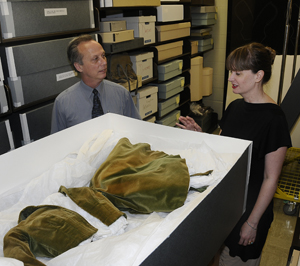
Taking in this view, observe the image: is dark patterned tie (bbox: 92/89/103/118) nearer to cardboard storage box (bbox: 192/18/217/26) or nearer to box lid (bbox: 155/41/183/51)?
box lid (bbox: 155/41/183/51)

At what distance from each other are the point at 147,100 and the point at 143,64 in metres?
0.32

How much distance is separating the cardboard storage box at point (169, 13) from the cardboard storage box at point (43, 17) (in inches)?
39.5

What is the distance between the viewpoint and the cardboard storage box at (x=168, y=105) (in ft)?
10.4

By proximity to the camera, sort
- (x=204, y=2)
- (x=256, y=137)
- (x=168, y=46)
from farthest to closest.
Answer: (x=204, y=2) < (x=168, y=46) < (x=256, y=137)

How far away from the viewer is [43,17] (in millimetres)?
1729

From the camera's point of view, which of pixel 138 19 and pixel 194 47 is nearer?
pixel 138 19

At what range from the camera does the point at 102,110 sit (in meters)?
1.86

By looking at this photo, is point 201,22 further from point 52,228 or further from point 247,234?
point 52,228

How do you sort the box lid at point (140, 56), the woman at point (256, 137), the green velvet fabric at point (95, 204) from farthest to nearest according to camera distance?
1. the box lid at point (140, 56)
2. the woman at point (256, 137)
3. the green velvet fabric at point (95, 204)

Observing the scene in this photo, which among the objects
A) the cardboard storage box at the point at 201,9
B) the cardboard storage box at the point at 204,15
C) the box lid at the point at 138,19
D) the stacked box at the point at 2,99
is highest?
the cardboard storage box at the point at 201,9

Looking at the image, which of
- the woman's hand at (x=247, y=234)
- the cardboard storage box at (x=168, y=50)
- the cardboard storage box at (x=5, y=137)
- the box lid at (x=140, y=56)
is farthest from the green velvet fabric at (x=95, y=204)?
the cardboard storage box at (x=168, y=50)

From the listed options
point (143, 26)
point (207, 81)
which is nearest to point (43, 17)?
point (143, 26)

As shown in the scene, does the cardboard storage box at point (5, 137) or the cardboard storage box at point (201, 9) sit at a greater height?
the cardboard storage box at point (201, 9)

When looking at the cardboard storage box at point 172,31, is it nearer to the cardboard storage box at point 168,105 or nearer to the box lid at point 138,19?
the box lid at point 138,19
